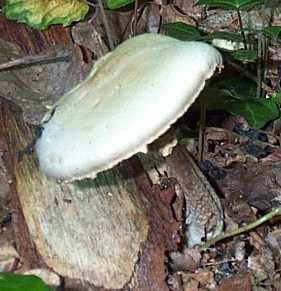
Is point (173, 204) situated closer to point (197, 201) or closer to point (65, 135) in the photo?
point (197, 201)

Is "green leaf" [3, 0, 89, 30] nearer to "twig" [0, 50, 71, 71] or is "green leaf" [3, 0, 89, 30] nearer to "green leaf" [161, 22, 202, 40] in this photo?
"twig" [0, 50, 71, 71]

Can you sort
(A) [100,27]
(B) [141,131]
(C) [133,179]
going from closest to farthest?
1. (B) [141,131]
2. (C) [133,179]
3. (A) [100,27]

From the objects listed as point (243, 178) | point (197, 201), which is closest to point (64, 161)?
point (197, 201)

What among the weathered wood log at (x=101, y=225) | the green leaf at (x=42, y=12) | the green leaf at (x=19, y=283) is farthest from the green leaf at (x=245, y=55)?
the green leaf at (x=19, y=283)

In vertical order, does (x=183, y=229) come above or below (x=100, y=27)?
below

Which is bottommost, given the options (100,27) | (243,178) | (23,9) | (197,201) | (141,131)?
(243,178)

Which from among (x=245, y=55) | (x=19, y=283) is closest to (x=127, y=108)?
(x=19, y=283)

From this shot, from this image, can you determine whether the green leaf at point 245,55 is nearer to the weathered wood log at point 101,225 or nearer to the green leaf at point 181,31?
the green leaf at point 181,31
